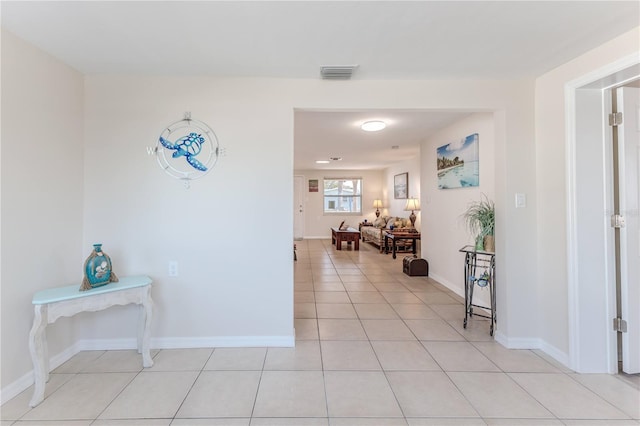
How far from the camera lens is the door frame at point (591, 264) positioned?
2.11 meters

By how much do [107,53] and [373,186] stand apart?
8267 millimetres

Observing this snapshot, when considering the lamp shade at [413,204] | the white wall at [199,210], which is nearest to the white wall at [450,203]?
the lamp shade at [413,204]

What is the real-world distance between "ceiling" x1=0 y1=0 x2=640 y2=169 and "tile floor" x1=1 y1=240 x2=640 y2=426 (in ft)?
7.26

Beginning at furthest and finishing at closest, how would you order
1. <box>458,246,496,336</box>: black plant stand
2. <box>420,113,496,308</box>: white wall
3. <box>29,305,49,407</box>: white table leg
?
<box>420,113,496,308</box>: white wall < <box>458,246,496,336</box>: black plant stand < <box>29,305,49,407</box>: white table leg

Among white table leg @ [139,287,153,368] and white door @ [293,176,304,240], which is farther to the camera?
white door @ [293,176,304,240]

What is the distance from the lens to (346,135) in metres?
4.61

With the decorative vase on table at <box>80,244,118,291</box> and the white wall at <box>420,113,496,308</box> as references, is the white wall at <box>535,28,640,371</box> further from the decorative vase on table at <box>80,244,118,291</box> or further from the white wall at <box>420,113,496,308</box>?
the decorative vase on table at <box>80,244,118,291</box>

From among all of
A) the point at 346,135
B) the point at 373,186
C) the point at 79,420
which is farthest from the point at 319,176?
the point at 79,420

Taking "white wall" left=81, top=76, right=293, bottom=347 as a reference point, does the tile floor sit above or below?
below

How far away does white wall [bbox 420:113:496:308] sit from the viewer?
3285 mm

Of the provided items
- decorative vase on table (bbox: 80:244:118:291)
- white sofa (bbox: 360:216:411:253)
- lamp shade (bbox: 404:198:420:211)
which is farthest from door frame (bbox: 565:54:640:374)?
white sofa (bbox: 360:216:411:253)

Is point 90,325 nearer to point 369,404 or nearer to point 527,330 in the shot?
point 369,404

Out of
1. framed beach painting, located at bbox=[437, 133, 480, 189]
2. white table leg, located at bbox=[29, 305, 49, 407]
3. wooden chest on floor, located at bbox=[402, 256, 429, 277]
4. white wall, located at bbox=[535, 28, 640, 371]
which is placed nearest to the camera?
white table leg, located at bbox=[29, 305, 49, 407]

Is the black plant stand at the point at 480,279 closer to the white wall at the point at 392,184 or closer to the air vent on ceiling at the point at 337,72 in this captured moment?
the air vent on ceiling at the point at 337,72
